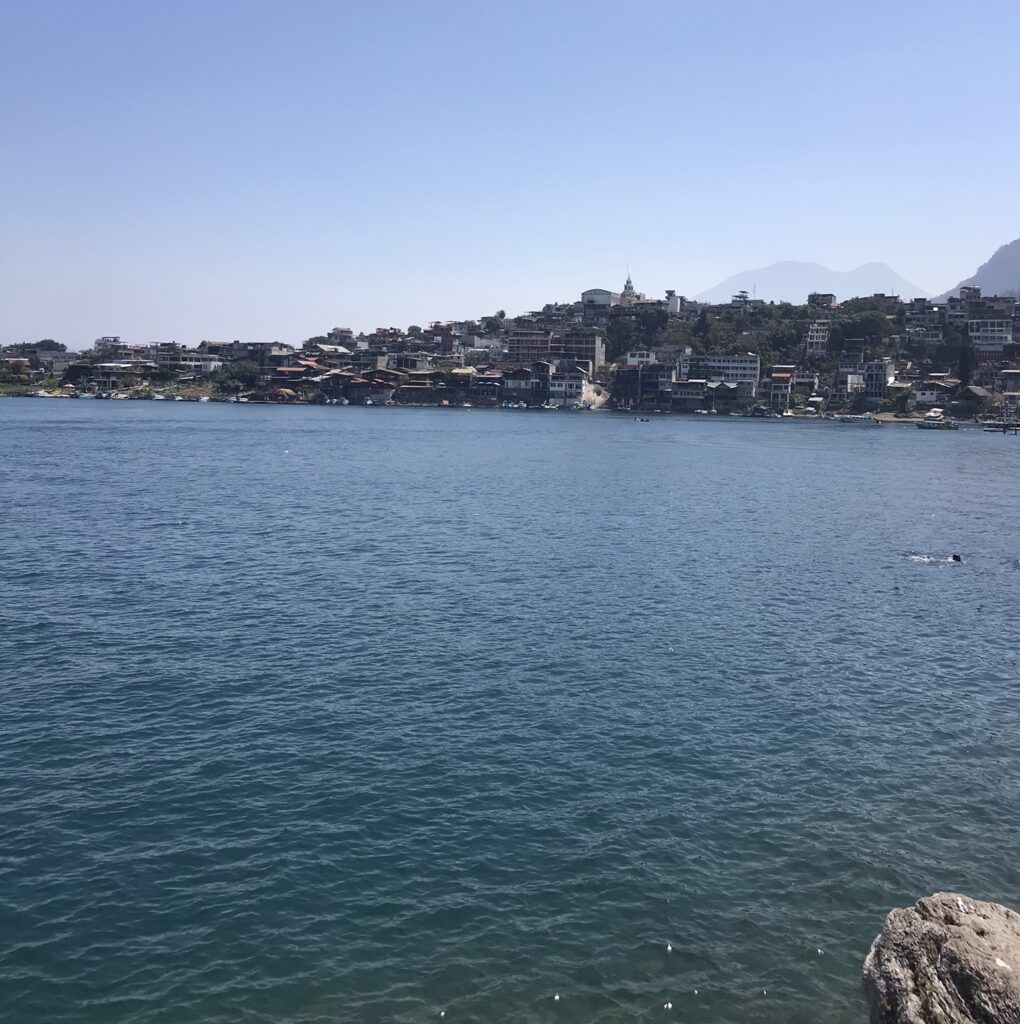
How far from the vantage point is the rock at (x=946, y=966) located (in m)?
9.16

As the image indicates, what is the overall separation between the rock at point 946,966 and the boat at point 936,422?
151m

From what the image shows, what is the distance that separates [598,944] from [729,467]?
240 ft

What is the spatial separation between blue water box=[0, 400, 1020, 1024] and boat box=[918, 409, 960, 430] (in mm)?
115900

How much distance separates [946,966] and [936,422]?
15663 centimetres

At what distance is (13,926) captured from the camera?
1261 centimetres

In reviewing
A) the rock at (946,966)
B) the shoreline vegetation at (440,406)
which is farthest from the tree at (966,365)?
the rock at (946,966)

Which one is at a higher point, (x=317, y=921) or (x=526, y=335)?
(x=526, y=335)

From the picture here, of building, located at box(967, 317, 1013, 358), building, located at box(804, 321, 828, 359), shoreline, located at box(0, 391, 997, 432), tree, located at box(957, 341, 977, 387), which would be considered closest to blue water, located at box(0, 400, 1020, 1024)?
shoreline, located at box(0, 391, 997, 432)

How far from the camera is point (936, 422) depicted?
5871 inches

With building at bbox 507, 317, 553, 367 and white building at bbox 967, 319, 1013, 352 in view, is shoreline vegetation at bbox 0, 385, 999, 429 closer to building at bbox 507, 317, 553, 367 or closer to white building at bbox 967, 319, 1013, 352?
building at bbox 507, 317, 553, 367

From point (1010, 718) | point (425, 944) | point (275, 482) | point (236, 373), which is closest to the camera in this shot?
point (425, 944)

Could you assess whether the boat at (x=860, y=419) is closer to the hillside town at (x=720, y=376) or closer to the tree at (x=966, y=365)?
the hillside town at (x=720, y=376)

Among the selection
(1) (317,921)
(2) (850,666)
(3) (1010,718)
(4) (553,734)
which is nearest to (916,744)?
(3) (1010,718)

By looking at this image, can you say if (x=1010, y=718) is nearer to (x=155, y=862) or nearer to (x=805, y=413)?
(x=155, y=862)
